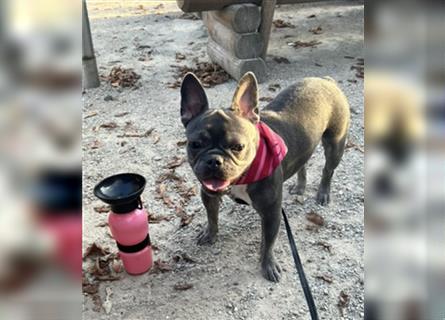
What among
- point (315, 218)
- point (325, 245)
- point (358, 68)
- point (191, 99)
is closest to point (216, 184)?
point (191, 99)

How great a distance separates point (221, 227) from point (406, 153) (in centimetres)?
258

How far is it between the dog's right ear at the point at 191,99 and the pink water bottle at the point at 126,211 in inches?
17.8

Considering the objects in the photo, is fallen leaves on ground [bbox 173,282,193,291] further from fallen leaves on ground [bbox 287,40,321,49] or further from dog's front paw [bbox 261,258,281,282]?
fallen leaves on ground [bbox 287,40,321,49]

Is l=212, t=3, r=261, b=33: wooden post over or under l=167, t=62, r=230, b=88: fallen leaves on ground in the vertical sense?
over

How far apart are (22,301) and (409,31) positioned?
1.73 ft

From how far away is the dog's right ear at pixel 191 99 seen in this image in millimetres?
2297

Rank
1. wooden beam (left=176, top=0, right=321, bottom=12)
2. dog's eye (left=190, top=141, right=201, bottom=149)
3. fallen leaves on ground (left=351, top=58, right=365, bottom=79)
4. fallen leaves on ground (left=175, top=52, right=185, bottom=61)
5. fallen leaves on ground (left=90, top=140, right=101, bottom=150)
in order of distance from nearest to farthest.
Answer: dog's eye (left=190, top=141, right=201, bottom=149), fallen leaves on ground (left=90, top=140, right=101, bottom=150), wooden beam (left=176, top=0, right=321, bottom=12), fallen leaves on ground (left=351, top=58, right=365, bottom=79), fallen leaves on ground (left=175, top=52, right=185, bottom=61)

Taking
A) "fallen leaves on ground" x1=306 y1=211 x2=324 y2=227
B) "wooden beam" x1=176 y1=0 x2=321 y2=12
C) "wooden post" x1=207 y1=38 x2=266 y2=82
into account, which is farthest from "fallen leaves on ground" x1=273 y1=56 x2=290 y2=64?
"fallen leaves on ground" x1=306 y1=211 x2=324 y2=227

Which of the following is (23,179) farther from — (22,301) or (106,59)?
(106,59)

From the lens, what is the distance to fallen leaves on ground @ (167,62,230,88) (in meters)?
5.44

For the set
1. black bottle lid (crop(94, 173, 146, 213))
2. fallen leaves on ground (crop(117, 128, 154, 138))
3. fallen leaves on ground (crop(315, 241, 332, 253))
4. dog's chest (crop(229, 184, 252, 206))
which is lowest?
fallen leaves on ground (crop(315, 241, 332, 253))

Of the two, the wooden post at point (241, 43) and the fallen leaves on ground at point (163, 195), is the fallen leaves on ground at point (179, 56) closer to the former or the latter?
the wooden post at point (241, 43)

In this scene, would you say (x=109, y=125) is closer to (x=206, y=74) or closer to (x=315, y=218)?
(x=206, y=74)

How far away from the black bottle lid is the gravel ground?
1.68ft
